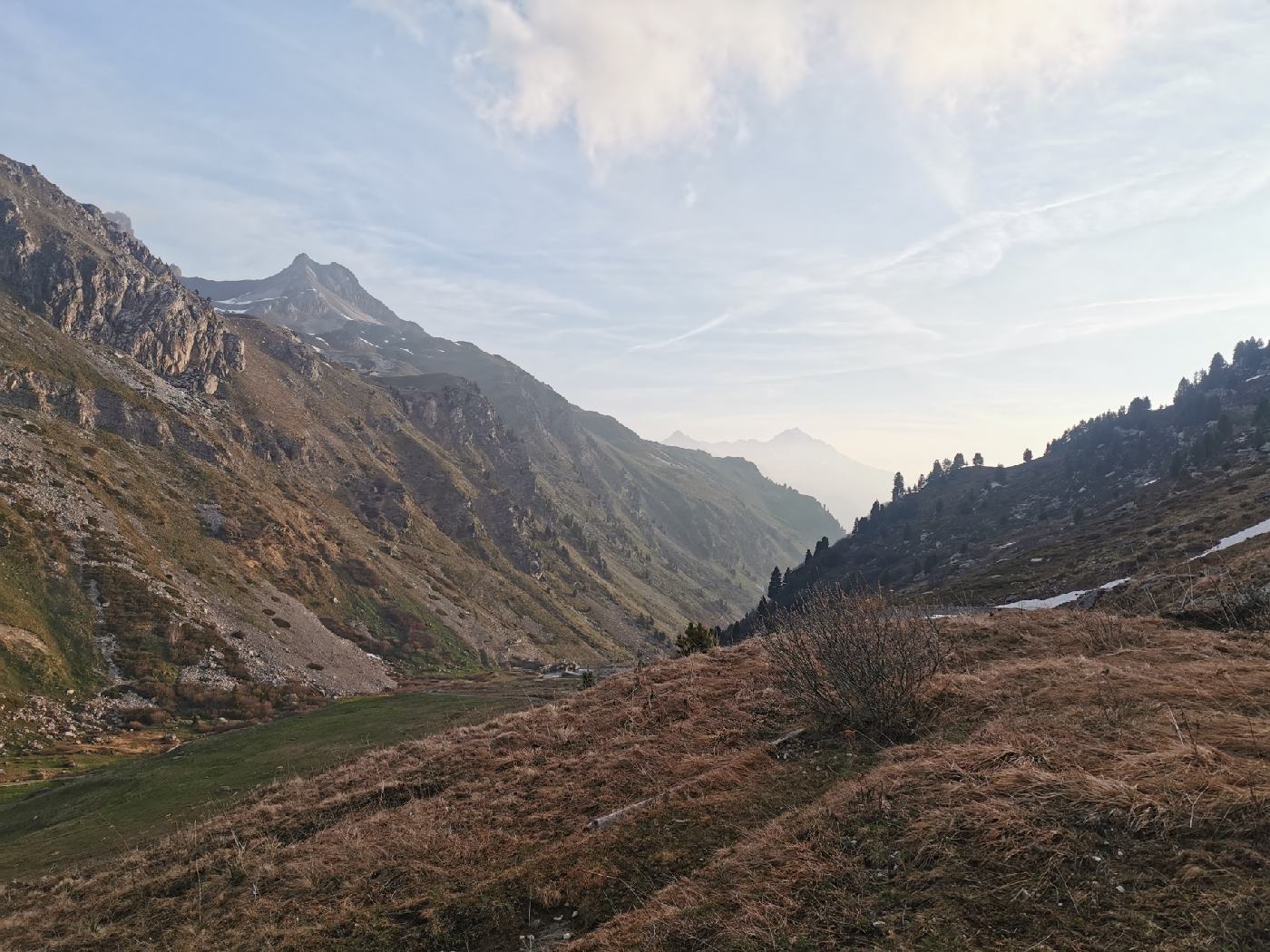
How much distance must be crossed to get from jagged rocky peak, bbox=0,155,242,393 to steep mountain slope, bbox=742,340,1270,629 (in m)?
148

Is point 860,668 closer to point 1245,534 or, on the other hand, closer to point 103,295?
point 1245,534

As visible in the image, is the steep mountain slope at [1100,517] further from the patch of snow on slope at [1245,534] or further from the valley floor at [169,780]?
the valley floor at [169,780]

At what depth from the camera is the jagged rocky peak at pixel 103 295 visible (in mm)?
125375

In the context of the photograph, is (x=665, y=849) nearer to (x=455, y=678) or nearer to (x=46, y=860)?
(x=46, y=860)

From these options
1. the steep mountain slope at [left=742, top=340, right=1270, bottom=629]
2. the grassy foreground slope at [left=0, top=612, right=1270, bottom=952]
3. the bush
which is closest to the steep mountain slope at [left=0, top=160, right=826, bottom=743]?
the grassy foreground slope at [left=0, top=612, right=1270, bottom=952]

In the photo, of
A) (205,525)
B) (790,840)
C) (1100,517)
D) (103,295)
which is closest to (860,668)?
(790,840)

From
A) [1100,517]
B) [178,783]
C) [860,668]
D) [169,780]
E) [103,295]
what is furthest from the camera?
[103,295]

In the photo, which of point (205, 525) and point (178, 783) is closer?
point (178, 783)

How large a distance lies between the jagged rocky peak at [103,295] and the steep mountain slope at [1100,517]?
→ 148m

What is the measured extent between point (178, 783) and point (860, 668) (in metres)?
34.8

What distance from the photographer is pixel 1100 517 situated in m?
115

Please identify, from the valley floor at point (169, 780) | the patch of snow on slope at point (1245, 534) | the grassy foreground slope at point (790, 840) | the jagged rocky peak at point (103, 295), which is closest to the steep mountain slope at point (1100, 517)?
the patch of snow on slope at point (1245, 534)

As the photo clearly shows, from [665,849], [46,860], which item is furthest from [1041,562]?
[46,860]

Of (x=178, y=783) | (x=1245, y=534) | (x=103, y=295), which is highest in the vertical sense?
(x=103, y=295)
